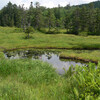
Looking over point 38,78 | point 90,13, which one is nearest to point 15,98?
point 38,78

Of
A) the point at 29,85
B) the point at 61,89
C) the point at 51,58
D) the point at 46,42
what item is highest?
the point at 61,89

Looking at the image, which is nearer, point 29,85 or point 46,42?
point 29,85

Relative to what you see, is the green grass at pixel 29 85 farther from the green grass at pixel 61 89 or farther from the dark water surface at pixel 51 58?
the dark water surface at pixel 51 58

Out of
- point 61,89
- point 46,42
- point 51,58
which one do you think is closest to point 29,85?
point 61,89

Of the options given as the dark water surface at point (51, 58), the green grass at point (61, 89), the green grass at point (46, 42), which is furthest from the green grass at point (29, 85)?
the green grass at point (46, 42)

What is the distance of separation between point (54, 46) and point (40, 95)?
30444 mm

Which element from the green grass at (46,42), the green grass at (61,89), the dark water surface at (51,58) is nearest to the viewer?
the green grass at (61,89)

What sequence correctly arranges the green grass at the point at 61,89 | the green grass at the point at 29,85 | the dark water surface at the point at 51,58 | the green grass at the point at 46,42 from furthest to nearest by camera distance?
the green grass at the point at 46,42, the dark water surface at the point at 51,58, the green grass at the point at 29,85, the green grass at the point at 61,89

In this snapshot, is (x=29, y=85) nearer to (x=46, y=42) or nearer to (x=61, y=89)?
(x=61, y=89)

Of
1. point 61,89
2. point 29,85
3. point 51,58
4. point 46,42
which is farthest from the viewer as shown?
point 46,42

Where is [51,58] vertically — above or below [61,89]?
below

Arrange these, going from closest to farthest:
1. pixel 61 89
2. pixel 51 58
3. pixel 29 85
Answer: pixel 61 89 < pixel 29 85 < pixel 51 58

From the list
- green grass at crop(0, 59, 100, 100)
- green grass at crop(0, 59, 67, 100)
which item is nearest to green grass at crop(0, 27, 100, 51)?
green grass at crop(0, 59, 67, 100)

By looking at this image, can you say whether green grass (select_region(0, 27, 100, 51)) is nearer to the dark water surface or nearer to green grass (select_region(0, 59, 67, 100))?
the dark water surface
